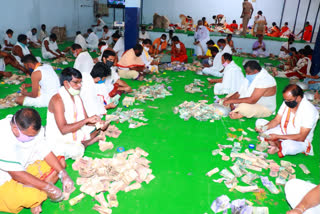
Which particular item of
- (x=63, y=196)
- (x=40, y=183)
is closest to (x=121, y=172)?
(x=63, y=196)

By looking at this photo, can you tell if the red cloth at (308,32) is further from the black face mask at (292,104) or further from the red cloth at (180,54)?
the black face mask at (292,104)

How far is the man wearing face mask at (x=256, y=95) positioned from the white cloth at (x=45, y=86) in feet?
13.3

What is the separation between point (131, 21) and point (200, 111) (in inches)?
215

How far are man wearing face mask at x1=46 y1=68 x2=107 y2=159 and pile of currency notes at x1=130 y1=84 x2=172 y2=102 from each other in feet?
8.89

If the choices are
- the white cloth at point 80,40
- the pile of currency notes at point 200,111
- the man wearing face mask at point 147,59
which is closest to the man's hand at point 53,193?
the pile of currency notes at point 200,111

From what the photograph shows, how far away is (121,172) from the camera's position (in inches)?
139

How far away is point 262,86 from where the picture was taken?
5.32 metres

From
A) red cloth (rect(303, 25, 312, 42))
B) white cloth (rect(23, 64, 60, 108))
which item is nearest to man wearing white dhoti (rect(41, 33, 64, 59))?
white cloth (rect(23, 64, 60, 108))

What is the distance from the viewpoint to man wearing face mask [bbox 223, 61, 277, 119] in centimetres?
534

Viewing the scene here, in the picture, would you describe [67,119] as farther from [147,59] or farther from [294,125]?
[147,59]

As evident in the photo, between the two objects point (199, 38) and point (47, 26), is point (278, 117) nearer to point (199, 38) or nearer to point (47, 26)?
point (199, 38)

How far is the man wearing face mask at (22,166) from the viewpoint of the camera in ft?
8.42

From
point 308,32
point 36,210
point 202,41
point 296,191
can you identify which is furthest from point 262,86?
point 308,32

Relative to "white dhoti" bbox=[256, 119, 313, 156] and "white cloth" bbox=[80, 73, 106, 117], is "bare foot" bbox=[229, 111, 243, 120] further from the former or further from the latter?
"white cloth" bbox=[80, 73, 106, 117]
